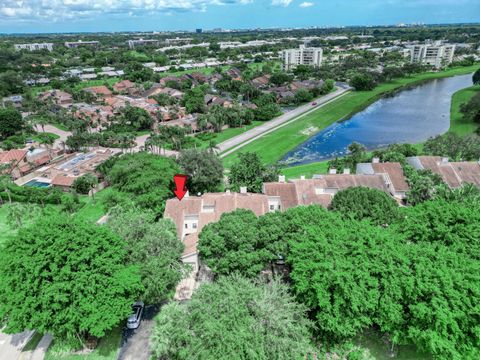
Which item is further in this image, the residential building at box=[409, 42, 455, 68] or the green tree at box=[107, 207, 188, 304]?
the residential building at box=[409, 42, 455, 68]

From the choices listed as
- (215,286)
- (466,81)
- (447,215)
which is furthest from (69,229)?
(466,81)

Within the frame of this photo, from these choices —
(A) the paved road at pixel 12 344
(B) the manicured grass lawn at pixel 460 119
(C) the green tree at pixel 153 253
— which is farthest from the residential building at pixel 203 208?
(B) the manicured grass lawn at pixel 460 119

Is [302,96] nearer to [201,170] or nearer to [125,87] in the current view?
[125,87]

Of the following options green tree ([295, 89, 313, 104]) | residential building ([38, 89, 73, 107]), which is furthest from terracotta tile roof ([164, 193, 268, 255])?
residential building ([38, 89, 73, 107])

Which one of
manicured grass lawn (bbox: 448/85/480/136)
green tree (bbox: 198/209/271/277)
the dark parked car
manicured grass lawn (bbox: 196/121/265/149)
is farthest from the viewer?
manicured grass lawn (bbox: 448/85/480/136)

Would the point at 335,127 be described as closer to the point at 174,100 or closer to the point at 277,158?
the point at 277,158

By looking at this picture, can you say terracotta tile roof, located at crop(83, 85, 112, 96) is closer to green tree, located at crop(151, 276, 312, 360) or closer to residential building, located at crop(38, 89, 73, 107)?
residential building, located at crop(38, 89, 73, 107)
